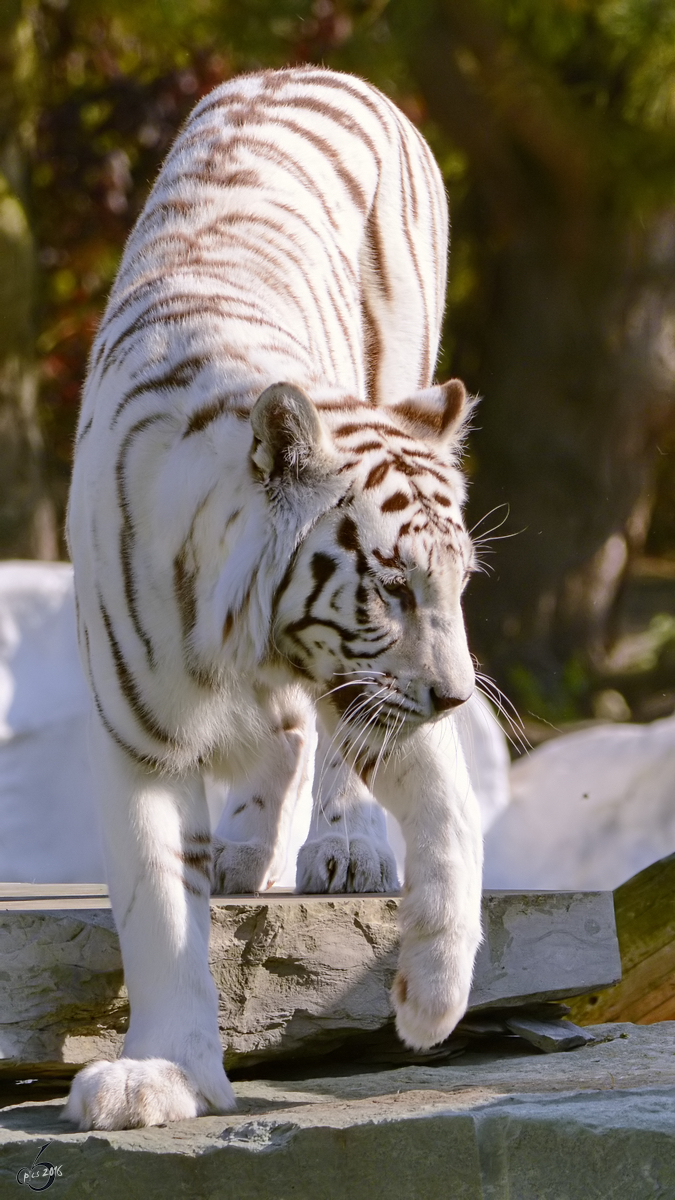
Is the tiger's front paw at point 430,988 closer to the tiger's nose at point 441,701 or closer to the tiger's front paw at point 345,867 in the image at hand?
the tiger's nose at point 441,701

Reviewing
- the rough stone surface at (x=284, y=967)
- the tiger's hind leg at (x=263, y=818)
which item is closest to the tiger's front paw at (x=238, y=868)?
the tiger's hind leg at (x=263, y=818)

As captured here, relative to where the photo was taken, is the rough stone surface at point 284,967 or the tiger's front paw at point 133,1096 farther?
the rough stone surface at point 284,967

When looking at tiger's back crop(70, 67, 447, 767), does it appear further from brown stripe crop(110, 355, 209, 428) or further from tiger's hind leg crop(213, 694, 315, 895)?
tiger's hind leg crop(213, 694, 315, 895)

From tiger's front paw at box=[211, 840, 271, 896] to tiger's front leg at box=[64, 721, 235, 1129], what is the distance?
2.03 ft

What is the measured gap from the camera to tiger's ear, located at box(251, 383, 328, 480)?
6.95 ft

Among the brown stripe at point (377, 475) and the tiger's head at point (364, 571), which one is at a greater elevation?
the brown stripe at point (377, 475)

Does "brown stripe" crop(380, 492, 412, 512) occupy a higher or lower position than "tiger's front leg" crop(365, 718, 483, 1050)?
higher

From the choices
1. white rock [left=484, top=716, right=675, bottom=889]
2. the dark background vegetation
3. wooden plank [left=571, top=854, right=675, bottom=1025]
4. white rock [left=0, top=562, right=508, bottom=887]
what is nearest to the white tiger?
Result: wooden plank [left=571, top=854, right=675, bottom=1025]

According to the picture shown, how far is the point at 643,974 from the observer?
3.38m

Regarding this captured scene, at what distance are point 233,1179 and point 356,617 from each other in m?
0.82

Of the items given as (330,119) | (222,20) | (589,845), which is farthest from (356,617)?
(222,20)

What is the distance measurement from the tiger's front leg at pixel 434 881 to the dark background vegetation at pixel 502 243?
17.8ft

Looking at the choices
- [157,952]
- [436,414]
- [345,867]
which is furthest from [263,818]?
[436,414]

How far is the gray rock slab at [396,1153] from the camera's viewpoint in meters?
2.03
